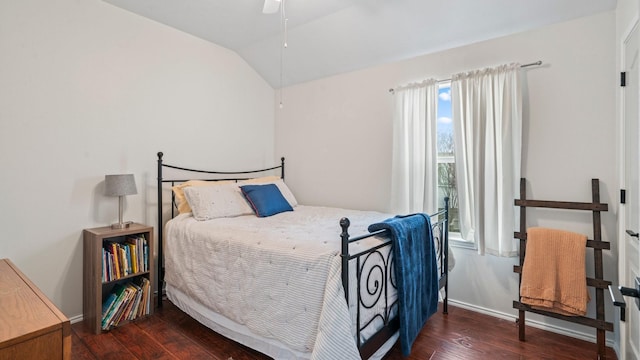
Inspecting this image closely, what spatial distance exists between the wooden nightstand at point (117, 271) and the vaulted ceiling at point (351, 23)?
78.1 inches

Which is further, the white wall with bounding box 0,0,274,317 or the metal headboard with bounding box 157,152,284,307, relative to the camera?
the metal headboard with bounding box 157,152,284,307

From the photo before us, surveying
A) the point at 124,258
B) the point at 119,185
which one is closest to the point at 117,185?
the point at 119,185

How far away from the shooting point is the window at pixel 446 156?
2.97 meters

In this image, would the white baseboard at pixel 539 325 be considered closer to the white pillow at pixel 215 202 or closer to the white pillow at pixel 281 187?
the white pillow at pixel 281 187

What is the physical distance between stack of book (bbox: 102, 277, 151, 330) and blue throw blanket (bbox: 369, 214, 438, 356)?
2.03 m

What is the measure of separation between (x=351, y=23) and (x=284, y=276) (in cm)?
241

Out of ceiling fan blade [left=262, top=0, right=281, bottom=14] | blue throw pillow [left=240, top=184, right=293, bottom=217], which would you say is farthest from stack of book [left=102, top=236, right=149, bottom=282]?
ceiling fan blade [left=262, top=0, right=281, bottom=14]

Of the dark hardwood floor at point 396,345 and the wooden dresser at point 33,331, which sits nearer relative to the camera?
the wooden dresser at point 33,331

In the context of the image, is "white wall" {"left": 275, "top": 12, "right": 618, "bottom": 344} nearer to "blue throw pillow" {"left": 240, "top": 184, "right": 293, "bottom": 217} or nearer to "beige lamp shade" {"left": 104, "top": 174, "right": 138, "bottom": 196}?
"blue throw pillow" {"left": 240, "top": 184, "right": 293, "bottom": 217}

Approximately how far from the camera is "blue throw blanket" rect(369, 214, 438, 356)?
5.98 ft

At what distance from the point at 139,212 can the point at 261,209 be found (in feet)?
3.69

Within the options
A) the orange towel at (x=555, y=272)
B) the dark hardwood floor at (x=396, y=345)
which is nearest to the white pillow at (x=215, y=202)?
the dark hardwood floor at (x=396, y=345)

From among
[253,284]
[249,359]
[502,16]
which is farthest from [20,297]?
[502,16]

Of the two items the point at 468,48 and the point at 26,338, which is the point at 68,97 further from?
the point at 468,48
